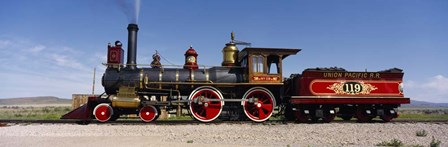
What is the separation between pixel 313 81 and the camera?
41.9 ft

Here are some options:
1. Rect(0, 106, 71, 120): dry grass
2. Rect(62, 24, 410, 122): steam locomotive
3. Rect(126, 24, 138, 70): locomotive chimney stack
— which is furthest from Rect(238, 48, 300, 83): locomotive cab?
Rect(0, 106, 71, 120): dry grass

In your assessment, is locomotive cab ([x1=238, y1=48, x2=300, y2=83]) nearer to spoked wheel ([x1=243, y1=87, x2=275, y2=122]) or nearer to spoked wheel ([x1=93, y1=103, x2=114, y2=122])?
spoked wheel ([x1=243, y1=87, x2=275, y2=122])

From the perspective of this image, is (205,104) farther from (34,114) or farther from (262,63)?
(34,114)

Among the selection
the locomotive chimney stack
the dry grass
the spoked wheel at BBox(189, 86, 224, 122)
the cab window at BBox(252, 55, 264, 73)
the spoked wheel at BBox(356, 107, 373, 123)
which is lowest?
the dry grass

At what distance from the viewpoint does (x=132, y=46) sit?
43.5ft

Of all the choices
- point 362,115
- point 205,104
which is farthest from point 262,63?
point 362,115

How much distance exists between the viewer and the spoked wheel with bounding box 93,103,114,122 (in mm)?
11812

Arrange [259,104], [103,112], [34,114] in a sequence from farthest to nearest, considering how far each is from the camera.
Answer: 1. [34,114]
2. [259,104]
3. [103,112]

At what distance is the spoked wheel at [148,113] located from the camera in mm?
12062

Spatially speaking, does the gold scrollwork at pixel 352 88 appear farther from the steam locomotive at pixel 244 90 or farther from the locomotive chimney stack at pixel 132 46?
the locomotive chimney stack at pixel 132 46

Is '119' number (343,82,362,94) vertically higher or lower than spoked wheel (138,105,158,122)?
higher

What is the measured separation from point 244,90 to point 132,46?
15.7ft

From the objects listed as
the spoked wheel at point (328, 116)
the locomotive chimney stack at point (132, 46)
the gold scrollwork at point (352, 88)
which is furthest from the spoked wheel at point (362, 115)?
the locomotive chimney stack at point (132, 46)

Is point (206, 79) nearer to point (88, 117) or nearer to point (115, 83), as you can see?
point (115, 83)
